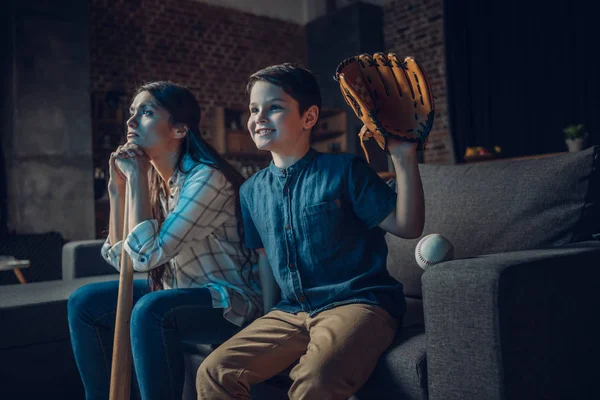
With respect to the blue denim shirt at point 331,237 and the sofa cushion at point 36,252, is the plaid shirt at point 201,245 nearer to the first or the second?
the blue denim shirt at point 331,237

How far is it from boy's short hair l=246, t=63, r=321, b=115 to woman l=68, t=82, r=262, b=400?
0.32 m

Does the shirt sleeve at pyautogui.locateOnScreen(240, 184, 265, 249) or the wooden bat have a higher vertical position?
the shirt sleeve at pyautogui.locateOnScreen(240, 184, 265, 249)

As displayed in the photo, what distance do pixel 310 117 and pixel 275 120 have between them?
11 centimetres

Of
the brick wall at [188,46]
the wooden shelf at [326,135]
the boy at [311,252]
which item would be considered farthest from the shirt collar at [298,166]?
the wooden shelf at [326,135]

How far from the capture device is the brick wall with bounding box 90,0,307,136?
6.00m

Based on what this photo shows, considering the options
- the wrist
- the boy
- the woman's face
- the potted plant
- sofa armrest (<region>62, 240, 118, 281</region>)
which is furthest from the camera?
the potted plant

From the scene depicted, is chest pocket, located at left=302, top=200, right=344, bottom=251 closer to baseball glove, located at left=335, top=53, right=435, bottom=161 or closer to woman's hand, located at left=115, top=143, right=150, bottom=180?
baseball glove, located at left=335, top=53, right=435, bottom=161

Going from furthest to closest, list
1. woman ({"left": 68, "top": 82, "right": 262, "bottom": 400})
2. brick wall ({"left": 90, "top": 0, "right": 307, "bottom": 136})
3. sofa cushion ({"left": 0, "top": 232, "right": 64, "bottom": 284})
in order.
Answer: brick wall ({"left": 90, "top": 0, "right": 307, "bottom": 136}), sofa cushion ({"left": 0, "top": 232, "right": 64, "bottom": 284}), woman ({"left": 68, "top": 82, "right": 262, "bottom": 400})

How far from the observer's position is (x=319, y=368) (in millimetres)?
1054

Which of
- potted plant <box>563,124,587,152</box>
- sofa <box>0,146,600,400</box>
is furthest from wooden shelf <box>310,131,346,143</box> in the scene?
sofa <box>0,146,600,400</box>

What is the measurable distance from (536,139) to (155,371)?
5268mm

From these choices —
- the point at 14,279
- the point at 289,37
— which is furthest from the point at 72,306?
the point at 289,37

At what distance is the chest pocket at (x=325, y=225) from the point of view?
4.19ft

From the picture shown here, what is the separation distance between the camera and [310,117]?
1416mm
